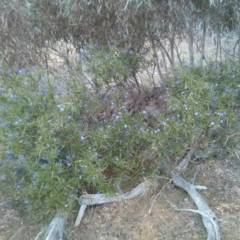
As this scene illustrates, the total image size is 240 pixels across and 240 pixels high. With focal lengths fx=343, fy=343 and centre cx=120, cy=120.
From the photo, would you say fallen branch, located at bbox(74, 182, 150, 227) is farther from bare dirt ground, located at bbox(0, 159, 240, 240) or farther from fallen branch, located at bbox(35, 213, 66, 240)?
fallen branch, located at bbox(35, 213, 66, 240)

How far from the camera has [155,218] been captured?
102 inches

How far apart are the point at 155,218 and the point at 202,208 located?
1.17 feet

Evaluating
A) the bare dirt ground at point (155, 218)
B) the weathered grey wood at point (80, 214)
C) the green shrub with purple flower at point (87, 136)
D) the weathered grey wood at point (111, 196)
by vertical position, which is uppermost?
the green shrub with purple flower at point (87, 136)

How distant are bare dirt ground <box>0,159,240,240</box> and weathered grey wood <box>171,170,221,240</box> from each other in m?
0.06

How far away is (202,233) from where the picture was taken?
7.93ft

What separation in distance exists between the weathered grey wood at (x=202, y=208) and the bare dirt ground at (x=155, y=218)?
59 mm

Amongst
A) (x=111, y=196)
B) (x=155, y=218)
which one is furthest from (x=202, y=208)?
(x=111, y=196)

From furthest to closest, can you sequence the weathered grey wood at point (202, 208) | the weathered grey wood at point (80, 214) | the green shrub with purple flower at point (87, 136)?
Answer: the weathered grey wood at point (80, 214), the green shrub with purple flower at point (87, 136), the weathered grey wood at point (202, 208)

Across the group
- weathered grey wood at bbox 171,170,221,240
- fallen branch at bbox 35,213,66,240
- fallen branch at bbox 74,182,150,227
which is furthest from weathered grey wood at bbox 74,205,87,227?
weathered grey wood at bbox 171,170,221,240

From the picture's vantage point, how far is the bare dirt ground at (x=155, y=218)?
246 cm

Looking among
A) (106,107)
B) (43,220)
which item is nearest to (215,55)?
(106,107)

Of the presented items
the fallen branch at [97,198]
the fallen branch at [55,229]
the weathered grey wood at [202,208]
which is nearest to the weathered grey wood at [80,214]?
the fallen branch at [97,198]

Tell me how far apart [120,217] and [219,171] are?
3.23 ft

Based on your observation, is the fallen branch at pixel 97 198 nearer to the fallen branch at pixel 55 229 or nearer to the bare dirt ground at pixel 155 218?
the bare dirt ground at pixel 155 218
